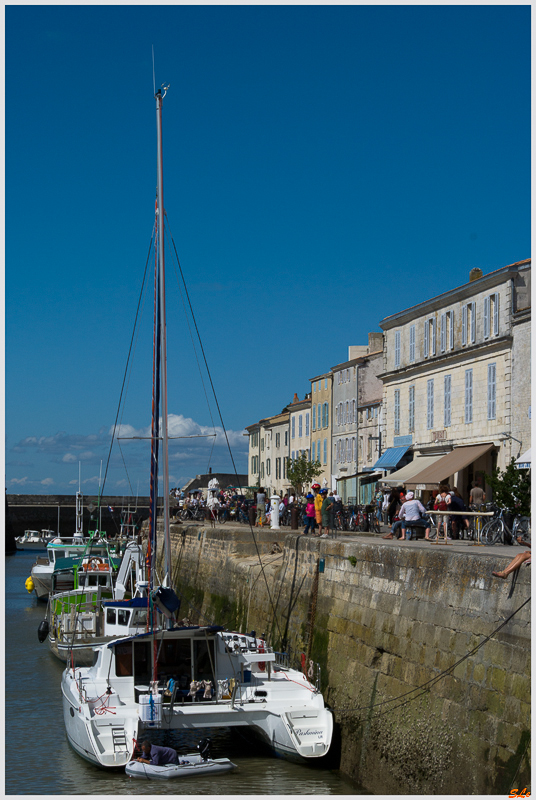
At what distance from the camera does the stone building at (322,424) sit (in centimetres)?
5559

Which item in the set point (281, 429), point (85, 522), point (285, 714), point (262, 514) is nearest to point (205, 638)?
point (285, 714)

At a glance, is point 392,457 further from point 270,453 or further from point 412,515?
point 270,453

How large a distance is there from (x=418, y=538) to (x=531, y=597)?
35.6 feet

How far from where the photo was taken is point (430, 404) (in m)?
35.6

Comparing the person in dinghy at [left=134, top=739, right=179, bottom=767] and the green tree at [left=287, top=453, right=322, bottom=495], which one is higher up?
the green tree at [left=287, top=453, right=322, bottom=495]

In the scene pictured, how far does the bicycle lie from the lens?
17.0m

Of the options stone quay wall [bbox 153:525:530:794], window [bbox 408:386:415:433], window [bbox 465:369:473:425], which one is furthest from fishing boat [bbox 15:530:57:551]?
stone quay wall [bbox 153:525:530:794]

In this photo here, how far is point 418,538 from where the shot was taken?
21.1 m

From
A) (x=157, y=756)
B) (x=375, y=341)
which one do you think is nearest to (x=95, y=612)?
(x=157, y=756)

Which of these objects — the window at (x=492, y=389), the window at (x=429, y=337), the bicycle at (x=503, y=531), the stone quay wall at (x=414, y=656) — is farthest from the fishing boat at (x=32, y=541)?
the bicycle at (x=503, y=531)

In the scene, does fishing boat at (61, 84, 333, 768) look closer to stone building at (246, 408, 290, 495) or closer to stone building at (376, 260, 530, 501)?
stone building at (376, 260, 530, 501)

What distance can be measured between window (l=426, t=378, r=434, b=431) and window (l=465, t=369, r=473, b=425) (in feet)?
9.69

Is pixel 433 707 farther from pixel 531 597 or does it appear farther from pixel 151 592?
pixel 151 592

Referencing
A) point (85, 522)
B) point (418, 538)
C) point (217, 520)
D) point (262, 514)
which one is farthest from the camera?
point (85, 522)
